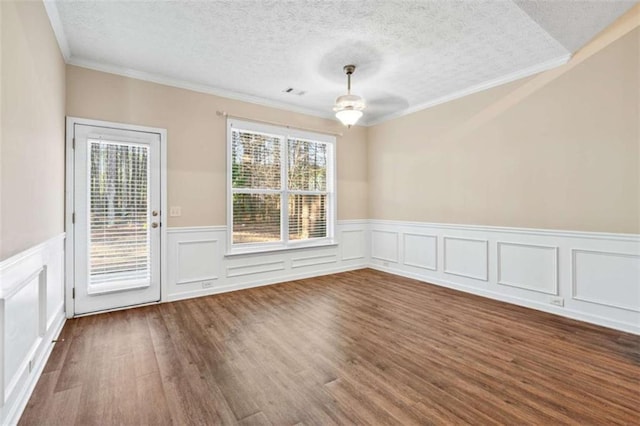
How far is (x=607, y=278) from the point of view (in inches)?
121

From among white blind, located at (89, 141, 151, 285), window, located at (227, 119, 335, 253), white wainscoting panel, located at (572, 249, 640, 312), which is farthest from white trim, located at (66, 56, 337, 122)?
white wainscoting panel, located at (572, 249, 640, 312)

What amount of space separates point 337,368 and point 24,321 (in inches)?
81.5

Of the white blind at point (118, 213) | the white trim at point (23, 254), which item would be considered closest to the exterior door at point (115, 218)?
the white blind at point (118, 213)

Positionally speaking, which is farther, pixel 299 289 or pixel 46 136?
pixel 299 289

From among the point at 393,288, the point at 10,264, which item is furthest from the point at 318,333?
the point at 10,264

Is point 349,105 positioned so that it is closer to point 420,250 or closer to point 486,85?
point 486,85

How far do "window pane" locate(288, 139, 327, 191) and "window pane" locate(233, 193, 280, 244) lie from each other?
0.49 meters

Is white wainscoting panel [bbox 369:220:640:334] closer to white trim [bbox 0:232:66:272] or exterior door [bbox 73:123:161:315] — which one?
exterior door [bbox 73:123:161:315]

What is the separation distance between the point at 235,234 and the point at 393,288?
243 centimetres

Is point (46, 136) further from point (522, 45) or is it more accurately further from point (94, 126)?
point (522, 45)

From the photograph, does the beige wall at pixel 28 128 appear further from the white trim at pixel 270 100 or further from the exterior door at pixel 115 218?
the white trim at pixel 270 100

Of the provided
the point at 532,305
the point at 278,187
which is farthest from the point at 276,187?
the point at 532,305

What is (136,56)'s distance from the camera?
3305 mm

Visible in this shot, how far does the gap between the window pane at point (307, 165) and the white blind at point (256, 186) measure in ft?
0.82
